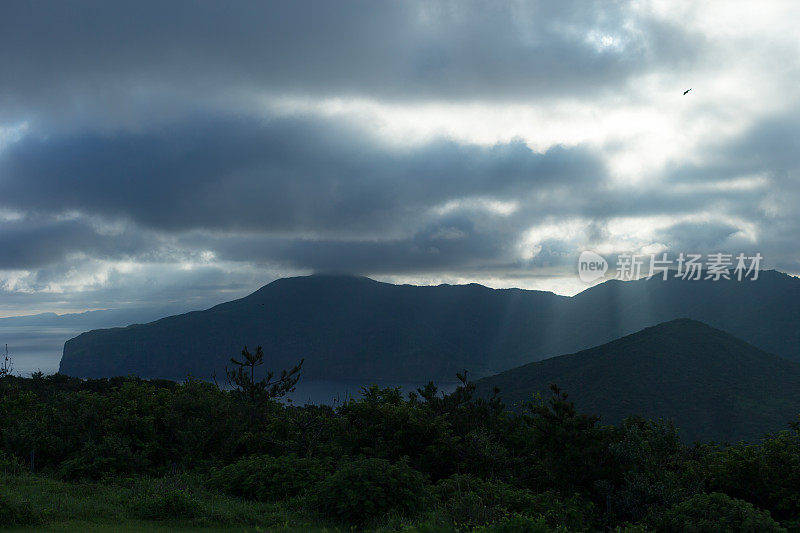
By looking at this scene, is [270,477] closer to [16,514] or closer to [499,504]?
[16,514]

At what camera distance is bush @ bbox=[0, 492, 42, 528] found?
11.4 metres

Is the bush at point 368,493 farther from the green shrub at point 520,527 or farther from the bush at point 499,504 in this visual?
the green shrub at point 520,527

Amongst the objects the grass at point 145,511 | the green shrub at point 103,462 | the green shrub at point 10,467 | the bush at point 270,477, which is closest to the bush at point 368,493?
the grass at point 145,511

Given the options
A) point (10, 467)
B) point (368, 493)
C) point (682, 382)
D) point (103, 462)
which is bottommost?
point (682, 382)

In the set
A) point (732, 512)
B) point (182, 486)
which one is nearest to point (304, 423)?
point (182, 486)

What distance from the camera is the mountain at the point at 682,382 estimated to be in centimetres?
11938

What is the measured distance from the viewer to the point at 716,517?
11.5m

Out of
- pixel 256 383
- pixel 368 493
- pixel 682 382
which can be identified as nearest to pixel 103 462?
pixel 368 493

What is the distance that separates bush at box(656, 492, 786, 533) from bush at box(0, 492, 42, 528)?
13581 millimetres

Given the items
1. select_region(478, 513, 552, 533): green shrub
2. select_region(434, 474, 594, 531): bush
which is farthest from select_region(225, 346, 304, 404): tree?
select_region(478, 513, 552, 533): green shrub

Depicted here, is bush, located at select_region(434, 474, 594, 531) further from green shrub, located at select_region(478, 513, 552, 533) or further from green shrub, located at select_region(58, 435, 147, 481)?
green shrub, located at select_region(58, 435, 147, 481)

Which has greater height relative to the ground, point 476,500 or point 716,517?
point 716,517

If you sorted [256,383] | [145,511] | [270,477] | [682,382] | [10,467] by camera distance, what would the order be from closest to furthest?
[145,511] → [270,477] → [10,467] → [256,383] → [682,382]

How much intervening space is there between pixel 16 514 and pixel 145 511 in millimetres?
2564
